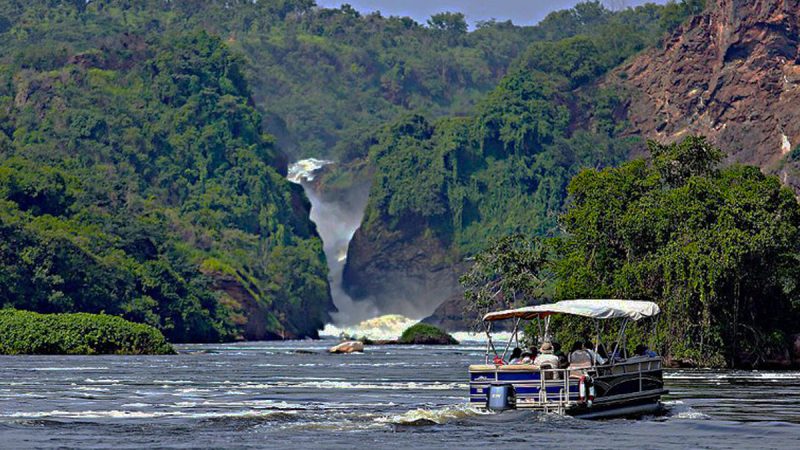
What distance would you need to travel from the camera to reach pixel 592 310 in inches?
2023

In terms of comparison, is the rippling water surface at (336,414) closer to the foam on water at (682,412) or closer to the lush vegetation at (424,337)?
the foam on water at (682,412)

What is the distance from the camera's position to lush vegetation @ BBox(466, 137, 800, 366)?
80312 millimetres

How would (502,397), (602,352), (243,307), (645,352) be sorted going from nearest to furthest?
(502,397), (602,352), (645,352), (243,307)

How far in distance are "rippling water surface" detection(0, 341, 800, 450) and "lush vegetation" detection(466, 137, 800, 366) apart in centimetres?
466

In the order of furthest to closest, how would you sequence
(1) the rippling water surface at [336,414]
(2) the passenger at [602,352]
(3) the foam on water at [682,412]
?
1. (2) the passenger at [602,352]
2. (3) the foam on water at [682,412]
3. (1) the rippling water surface at [336,414]

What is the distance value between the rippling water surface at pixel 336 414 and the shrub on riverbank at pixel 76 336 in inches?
1042

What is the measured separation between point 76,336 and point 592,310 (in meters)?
63.6

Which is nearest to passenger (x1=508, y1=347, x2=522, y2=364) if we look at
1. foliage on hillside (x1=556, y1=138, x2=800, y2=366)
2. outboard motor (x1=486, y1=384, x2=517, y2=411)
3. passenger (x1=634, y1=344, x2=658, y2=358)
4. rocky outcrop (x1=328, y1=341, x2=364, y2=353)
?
outboard motor (x1=486, y1=384, x2=517, y2=411)

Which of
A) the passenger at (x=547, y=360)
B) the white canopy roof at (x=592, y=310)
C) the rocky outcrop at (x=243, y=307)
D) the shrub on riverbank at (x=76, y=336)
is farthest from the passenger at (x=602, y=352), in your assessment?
the rocky outcrop at (x=243, y=307)

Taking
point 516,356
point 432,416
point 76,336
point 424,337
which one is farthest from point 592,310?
point 424,337

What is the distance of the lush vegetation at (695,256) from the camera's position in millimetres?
80312

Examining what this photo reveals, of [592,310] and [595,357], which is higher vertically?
[592,310]

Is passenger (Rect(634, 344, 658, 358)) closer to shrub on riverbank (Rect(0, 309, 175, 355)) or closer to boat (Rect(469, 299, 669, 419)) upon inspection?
boat (Rect(469, 299, 669, 419))

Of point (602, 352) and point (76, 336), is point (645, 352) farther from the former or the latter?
point (76, 336)
